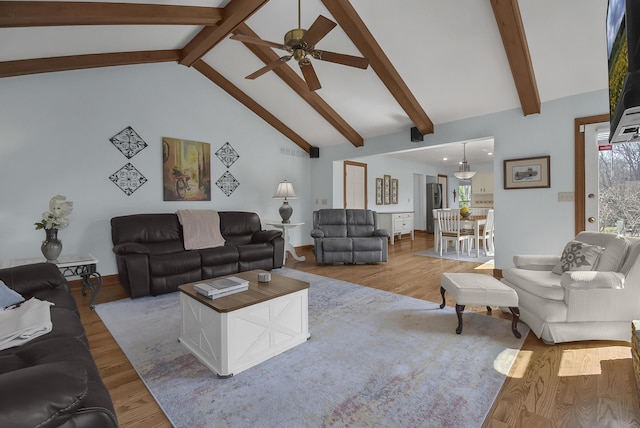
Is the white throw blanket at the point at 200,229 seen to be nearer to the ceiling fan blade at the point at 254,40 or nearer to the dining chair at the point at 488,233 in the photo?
the ceiling fan blade at the point at 254,40

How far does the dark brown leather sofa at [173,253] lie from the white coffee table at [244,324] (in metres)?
1.41

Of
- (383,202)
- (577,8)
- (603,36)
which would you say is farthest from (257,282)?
(383,202)

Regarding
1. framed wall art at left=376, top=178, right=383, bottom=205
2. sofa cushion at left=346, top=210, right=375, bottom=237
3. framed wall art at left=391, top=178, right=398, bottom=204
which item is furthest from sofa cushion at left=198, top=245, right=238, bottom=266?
framed wall art at left=391, top=178, right=398, bottom=204

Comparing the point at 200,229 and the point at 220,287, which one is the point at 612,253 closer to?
the point at 220,287

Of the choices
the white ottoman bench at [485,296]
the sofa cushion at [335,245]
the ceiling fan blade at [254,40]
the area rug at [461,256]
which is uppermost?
the ceiling fan blade at [254,40]

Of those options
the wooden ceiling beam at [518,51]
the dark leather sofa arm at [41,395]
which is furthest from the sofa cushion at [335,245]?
the dark leather sofa arm at [41,395]

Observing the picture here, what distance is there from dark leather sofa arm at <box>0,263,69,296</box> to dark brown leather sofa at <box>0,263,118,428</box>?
2.76ft

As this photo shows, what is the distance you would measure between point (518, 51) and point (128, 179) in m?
5.00

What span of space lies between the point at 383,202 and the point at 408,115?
12.4 ft

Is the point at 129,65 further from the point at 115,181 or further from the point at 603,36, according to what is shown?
the point at 603,36

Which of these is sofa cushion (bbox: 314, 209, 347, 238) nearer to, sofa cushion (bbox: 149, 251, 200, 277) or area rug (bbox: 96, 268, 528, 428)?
sofa cushion (bbox: 149, 251, 200, 277)

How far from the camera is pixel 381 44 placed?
142 inches

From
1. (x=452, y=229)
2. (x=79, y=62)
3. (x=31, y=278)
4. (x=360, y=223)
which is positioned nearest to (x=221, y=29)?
(x=79, y=62)

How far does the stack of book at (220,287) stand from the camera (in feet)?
6.96
